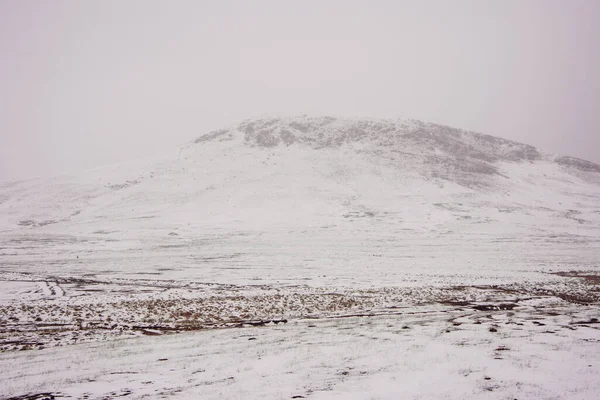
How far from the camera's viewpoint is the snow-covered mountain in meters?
34.1

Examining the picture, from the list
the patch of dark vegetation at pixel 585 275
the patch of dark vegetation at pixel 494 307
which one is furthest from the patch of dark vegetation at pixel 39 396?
the patch of dark vegetation at pixel 585 275

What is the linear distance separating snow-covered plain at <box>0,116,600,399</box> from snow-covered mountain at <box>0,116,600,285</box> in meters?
0.48

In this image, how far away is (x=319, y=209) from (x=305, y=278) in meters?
34.1

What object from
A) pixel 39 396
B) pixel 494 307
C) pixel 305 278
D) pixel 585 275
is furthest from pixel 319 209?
pixel 39 396

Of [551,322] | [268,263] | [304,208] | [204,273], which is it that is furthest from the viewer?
[304,208]

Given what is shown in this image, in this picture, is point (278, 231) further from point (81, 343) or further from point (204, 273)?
point (81, 343)

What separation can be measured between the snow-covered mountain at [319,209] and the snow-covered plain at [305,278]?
48 cm

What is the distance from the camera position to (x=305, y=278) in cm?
2752

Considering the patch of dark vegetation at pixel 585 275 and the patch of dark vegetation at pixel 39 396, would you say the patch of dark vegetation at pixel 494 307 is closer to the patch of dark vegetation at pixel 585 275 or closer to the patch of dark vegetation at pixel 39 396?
the patch of dark vegetation at pixel 585 275

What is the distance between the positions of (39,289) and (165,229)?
93.4 feet

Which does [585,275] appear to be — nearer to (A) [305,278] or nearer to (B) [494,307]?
(B) [494,307]

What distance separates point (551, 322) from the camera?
14.9m

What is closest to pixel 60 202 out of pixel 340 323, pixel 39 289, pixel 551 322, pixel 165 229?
pixel 165 229

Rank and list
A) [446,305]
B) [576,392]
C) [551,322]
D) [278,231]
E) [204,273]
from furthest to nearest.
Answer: [278,231]
[204,273]
[446,305]
[551,322]
[576,392]
